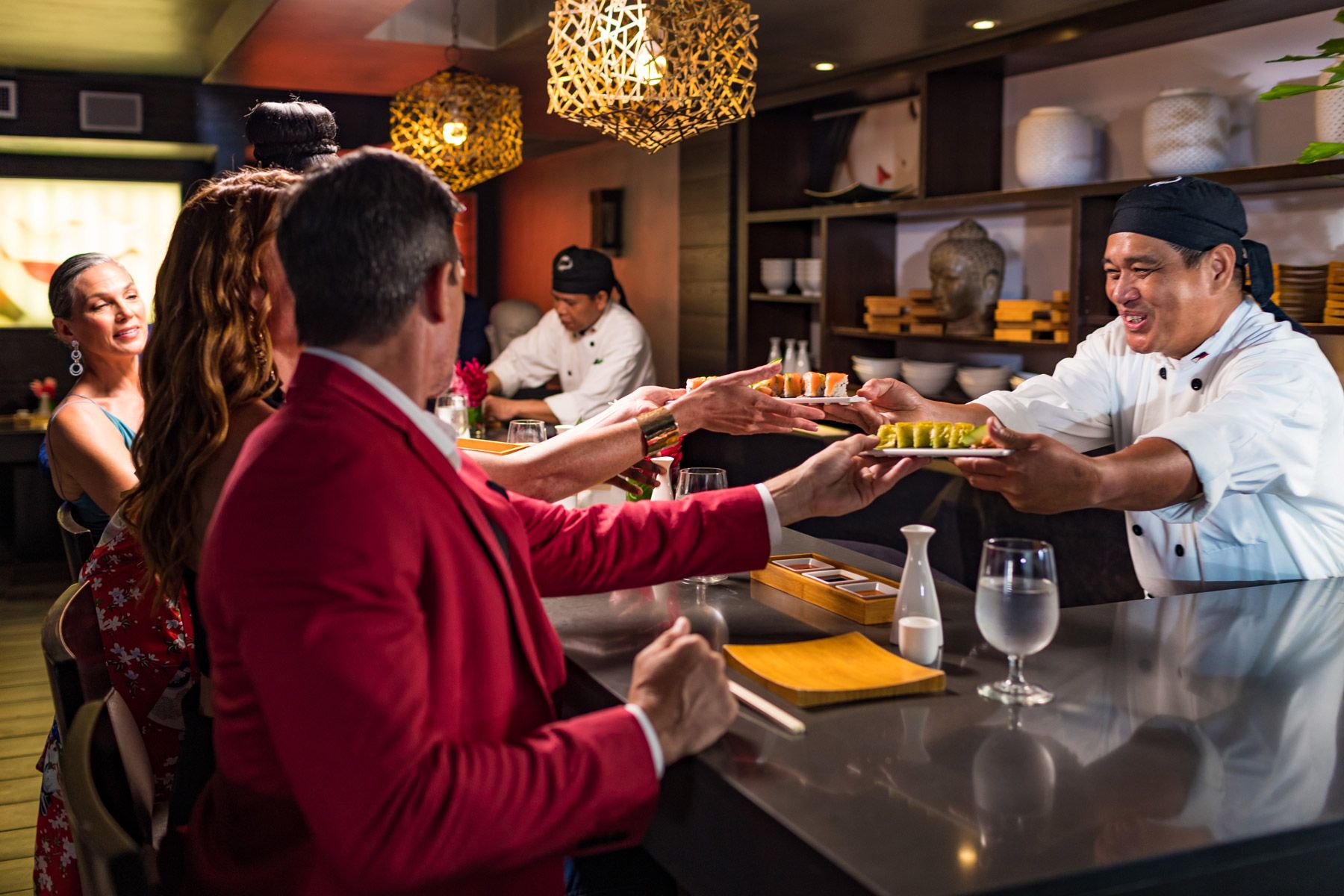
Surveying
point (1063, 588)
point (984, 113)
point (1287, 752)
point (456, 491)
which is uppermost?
point (984, 113)

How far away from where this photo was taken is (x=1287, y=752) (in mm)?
1256

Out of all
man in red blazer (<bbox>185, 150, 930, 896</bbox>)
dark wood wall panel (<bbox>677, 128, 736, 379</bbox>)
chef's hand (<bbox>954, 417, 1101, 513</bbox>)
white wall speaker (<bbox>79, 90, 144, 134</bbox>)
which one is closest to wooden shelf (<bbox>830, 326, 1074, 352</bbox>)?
dark wood wall panel (<bbox>677, 128, 736, 379</bbox>)

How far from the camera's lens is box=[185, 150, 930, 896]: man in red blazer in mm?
1023

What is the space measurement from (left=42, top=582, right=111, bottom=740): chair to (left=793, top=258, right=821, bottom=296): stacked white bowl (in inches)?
168

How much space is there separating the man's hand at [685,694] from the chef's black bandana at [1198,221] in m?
1.53

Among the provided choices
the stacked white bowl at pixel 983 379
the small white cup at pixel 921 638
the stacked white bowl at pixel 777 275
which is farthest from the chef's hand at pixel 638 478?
the stacked white bowl at pixel 777 275

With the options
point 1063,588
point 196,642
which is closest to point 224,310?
point 196,642

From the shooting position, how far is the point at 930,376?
4703 millimetres

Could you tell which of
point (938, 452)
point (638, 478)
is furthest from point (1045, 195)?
point (938, 452)

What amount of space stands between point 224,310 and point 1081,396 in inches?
78.1

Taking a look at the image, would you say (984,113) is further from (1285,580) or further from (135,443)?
(135,443)

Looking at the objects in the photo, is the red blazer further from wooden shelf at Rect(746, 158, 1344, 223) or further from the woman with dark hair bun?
wooden shelf at Rect(746, 158, 1344, 223)

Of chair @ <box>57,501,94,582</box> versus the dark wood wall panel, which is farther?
the dark wood wall panel

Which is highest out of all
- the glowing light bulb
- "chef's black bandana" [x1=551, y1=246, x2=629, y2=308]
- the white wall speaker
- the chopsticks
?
the white wall speaker
